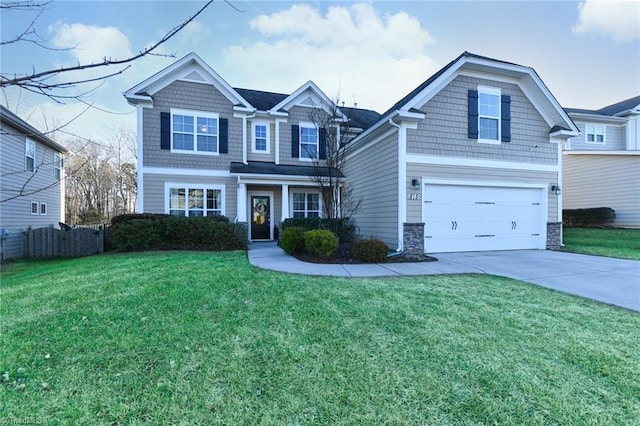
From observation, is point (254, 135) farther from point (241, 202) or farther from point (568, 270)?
point (568, 270)

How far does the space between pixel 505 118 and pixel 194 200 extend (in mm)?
12063

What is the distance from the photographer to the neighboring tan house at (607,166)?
13969 millimetres

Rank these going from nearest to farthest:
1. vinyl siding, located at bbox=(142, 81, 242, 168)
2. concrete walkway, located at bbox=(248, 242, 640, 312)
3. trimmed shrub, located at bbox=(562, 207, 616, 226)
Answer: concrete walkway, located at bbox=(248, 242, 640, 312), vinyl siding, located at bbox=(142, 81, 242, 168), trimmed shrub, located at bbox=(562, 207, 616, 226)

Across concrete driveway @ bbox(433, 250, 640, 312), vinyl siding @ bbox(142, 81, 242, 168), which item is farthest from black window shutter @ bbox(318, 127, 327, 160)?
concrete driveway @ bbox(433, 250, 640, 312)

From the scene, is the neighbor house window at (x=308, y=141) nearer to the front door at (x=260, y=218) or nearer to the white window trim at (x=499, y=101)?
the front door at (x=260, y=218)

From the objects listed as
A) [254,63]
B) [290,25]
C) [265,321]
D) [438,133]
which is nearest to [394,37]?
[438,133]

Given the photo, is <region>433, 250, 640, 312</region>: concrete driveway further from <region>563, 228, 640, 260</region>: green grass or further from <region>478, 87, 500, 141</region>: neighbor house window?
<region>478, 87, 500, 141</region>: neighbor house window

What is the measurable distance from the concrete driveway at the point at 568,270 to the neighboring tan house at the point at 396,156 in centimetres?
110

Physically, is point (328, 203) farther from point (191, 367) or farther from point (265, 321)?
point (191, 367)

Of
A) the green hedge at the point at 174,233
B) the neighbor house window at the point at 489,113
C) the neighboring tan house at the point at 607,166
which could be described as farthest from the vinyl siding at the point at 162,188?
the neighboring tan house at the point at 607,166

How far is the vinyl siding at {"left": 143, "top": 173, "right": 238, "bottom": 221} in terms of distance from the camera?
1171 cm

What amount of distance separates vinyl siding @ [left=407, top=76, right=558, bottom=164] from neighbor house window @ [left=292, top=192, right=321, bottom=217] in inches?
238

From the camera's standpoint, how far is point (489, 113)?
33.5ft

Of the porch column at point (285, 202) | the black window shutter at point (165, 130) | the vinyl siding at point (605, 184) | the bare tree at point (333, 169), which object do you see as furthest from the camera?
the vinyl siding at point (605, 184)
